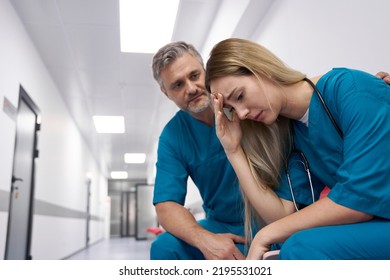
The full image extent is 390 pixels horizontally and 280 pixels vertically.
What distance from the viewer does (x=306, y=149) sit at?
4.16ft

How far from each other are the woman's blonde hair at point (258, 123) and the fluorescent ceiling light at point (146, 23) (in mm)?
2367

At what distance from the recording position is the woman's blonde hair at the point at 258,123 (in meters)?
1.20

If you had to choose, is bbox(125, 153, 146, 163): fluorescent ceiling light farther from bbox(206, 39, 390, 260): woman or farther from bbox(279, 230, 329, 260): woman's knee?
bbox(279, 230, 329, 260): woman's knee

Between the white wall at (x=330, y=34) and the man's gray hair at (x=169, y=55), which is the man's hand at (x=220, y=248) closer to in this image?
the man's gray hair at (x=169, y=55)

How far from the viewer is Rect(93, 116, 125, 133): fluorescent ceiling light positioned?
7.12 metres

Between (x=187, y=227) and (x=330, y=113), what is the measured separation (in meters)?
0.72

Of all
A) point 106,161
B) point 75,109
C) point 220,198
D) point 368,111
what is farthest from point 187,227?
point 106,161

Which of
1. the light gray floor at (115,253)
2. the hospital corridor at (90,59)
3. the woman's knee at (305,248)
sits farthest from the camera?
the light gray floor at (115,253)

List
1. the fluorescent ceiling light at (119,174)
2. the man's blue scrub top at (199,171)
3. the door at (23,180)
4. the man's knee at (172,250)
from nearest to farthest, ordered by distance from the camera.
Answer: the man's knee at (172,250) → the man's blue scrub top at (199,171) → the door at (23,180) → the fluorescent ceiling light at (119,174)

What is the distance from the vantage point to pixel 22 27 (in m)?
3.74

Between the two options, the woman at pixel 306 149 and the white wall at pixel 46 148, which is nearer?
the woman at pixel 306 149

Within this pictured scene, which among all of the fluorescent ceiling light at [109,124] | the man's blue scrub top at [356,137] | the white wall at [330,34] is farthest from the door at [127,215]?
the man's blue scrub top at [356,137]

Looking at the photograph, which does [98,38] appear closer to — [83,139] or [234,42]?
[234,42]

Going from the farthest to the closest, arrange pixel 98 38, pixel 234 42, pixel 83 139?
pixel 83 139 < pixel 98 38 < pixel 234 42
